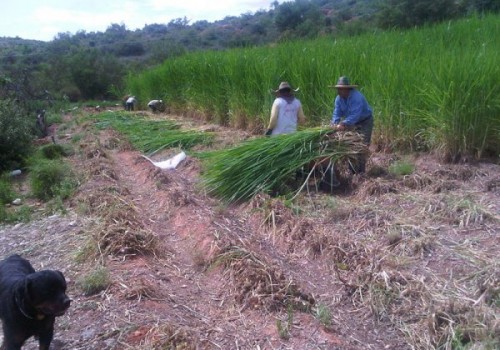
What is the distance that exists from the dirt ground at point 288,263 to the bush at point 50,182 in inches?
34.2

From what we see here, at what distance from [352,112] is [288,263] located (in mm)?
2480

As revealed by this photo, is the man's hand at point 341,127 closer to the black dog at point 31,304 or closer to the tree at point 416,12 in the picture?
the black dog at point 31,304

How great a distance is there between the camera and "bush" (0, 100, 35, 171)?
9.27 meters

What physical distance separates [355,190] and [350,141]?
592 millimetres

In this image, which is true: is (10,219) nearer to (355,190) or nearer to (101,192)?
(101,192)

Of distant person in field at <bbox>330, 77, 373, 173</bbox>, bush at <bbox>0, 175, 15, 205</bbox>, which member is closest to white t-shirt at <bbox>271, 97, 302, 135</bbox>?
distant person in field at <bbox>330, 77, 373, 173</bbox>

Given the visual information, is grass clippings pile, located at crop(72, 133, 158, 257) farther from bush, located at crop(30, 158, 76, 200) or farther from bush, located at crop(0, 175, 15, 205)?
bush, located at crop(0, 175, 15, 205)

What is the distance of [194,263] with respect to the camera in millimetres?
4609

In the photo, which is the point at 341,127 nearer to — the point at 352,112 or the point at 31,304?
the point at 352,112

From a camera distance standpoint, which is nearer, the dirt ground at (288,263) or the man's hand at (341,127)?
the dirt ground at (288,263)

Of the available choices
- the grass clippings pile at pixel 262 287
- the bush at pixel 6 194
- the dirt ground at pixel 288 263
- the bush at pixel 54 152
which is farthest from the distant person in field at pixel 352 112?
the bush at pixel 54 152

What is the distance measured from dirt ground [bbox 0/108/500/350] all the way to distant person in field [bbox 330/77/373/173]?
0.41 metres

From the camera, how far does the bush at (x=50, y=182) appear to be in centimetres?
713

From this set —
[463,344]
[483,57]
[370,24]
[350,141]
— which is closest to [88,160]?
A: [350,141]
